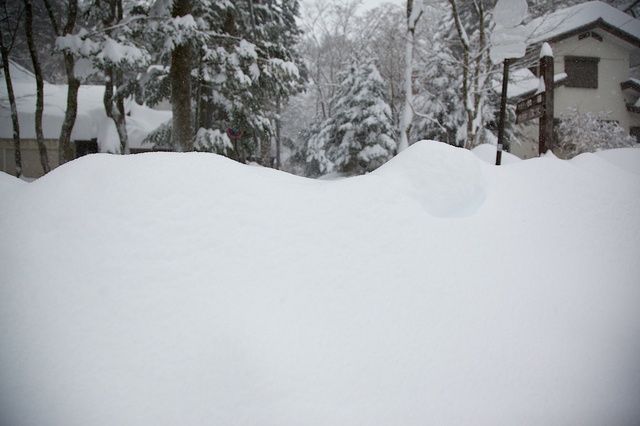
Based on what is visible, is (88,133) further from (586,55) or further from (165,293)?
(586,55)

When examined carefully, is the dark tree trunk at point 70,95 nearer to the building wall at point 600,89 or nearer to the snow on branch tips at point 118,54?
the snow on branch tips at point 118,54

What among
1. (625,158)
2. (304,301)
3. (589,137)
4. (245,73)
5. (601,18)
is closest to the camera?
(304,301)

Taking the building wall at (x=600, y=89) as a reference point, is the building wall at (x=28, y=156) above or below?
below

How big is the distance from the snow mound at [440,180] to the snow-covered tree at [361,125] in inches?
515

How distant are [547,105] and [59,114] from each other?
18372 millimetres

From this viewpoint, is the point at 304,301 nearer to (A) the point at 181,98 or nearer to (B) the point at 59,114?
(A) the point at 181,98

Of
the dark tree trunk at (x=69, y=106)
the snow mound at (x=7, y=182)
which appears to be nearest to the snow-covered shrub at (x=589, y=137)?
the snow mound at (x=7, y=182)

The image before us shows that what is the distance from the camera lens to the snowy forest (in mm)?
8406

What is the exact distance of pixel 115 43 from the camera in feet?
26.6

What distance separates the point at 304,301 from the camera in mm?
1789

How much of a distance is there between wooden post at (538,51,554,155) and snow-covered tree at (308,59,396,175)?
9574mm

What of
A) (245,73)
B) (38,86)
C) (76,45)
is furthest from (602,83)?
(38,86)

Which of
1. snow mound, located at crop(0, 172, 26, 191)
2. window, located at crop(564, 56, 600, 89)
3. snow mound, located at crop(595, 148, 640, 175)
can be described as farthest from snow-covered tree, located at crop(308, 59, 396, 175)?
snow mound, located at crop(0, 172, 26, 191)

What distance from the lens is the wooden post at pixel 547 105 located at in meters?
5.42
